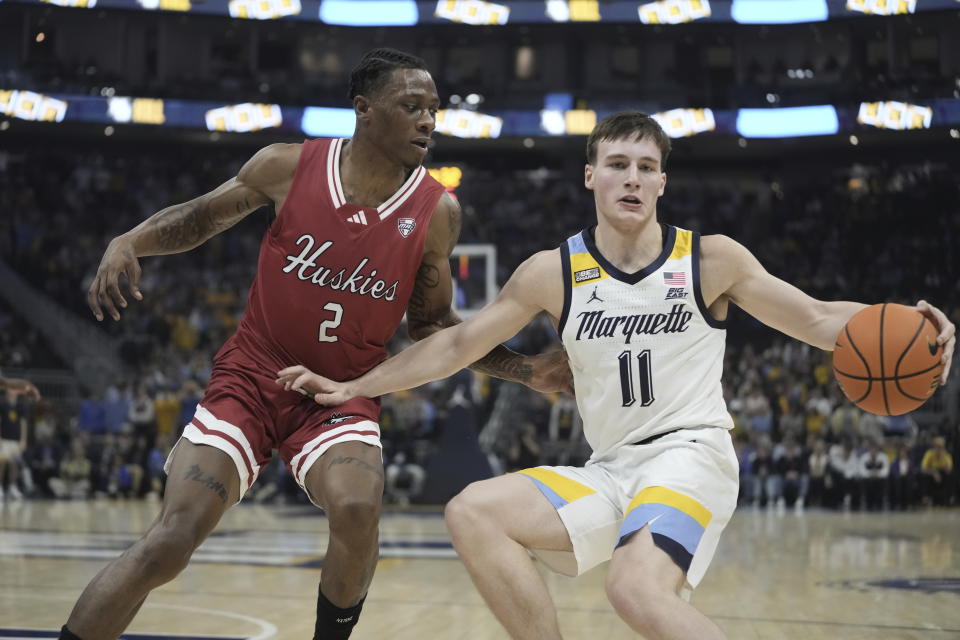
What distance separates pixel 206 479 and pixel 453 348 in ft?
3.49

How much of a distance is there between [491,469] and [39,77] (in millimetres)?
18433

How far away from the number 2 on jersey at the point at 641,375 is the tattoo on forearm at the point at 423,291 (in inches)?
43.5

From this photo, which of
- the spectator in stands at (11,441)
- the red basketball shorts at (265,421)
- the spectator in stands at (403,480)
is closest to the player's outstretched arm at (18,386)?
the red basketball shorts at (265,421)

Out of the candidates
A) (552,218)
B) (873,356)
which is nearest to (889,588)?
(873,356)

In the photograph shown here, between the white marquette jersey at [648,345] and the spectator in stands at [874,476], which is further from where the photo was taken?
the spectator in stands at [874,476]

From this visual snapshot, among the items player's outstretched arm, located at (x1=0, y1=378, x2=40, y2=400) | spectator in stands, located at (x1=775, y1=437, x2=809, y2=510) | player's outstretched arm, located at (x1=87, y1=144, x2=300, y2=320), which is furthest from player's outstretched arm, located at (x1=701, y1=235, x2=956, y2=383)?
spectator in stands, located at (x1=775, y1=437, x2=809, y2=510)

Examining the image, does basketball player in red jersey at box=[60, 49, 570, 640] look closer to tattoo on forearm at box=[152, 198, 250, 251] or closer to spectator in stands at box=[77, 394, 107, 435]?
tattoo on forearm at box=[152, 198, 250, 251]

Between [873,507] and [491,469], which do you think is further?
[873,507]

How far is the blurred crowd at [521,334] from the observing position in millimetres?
17156

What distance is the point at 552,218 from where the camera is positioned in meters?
28.3

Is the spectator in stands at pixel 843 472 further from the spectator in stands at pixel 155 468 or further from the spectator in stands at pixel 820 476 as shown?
the spectator in stands at pixel 155 468

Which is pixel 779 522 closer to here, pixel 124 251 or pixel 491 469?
pixel 491 469

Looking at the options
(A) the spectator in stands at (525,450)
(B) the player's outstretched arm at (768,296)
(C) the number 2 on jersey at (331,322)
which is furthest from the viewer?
A: (A) the spectator in stands at (525,450)

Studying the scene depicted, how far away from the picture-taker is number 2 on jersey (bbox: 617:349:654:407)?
402 centimetres
